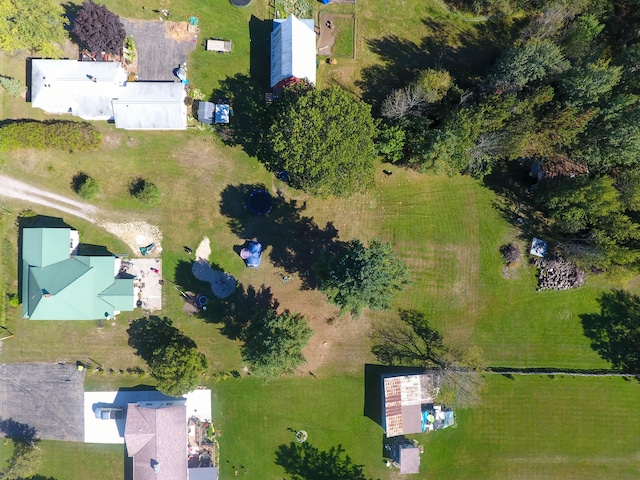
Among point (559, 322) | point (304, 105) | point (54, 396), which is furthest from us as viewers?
point (559, 322)

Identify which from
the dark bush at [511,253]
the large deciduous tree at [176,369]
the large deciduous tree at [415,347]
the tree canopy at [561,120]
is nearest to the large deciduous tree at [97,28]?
the tree canopy at [561,120]

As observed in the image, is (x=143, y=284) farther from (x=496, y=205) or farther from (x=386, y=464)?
(x=496, y=205)

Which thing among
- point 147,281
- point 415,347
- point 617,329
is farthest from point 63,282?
point 617,329

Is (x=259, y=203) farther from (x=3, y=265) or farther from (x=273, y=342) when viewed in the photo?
(x=3, y=265)

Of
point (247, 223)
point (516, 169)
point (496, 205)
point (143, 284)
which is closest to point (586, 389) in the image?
point (496, 205)

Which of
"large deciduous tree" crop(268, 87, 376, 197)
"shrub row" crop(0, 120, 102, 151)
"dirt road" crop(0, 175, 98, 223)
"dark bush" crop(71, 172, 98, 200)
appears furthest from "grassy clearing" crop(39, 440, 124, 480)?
"large deciduous tree" crop(268, 87, 376, 197)

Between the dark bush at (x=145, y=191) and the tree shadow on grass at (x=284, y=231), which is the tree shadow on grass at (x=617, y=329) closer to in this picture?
the tree shadow on grass at (x=284, y=231)
